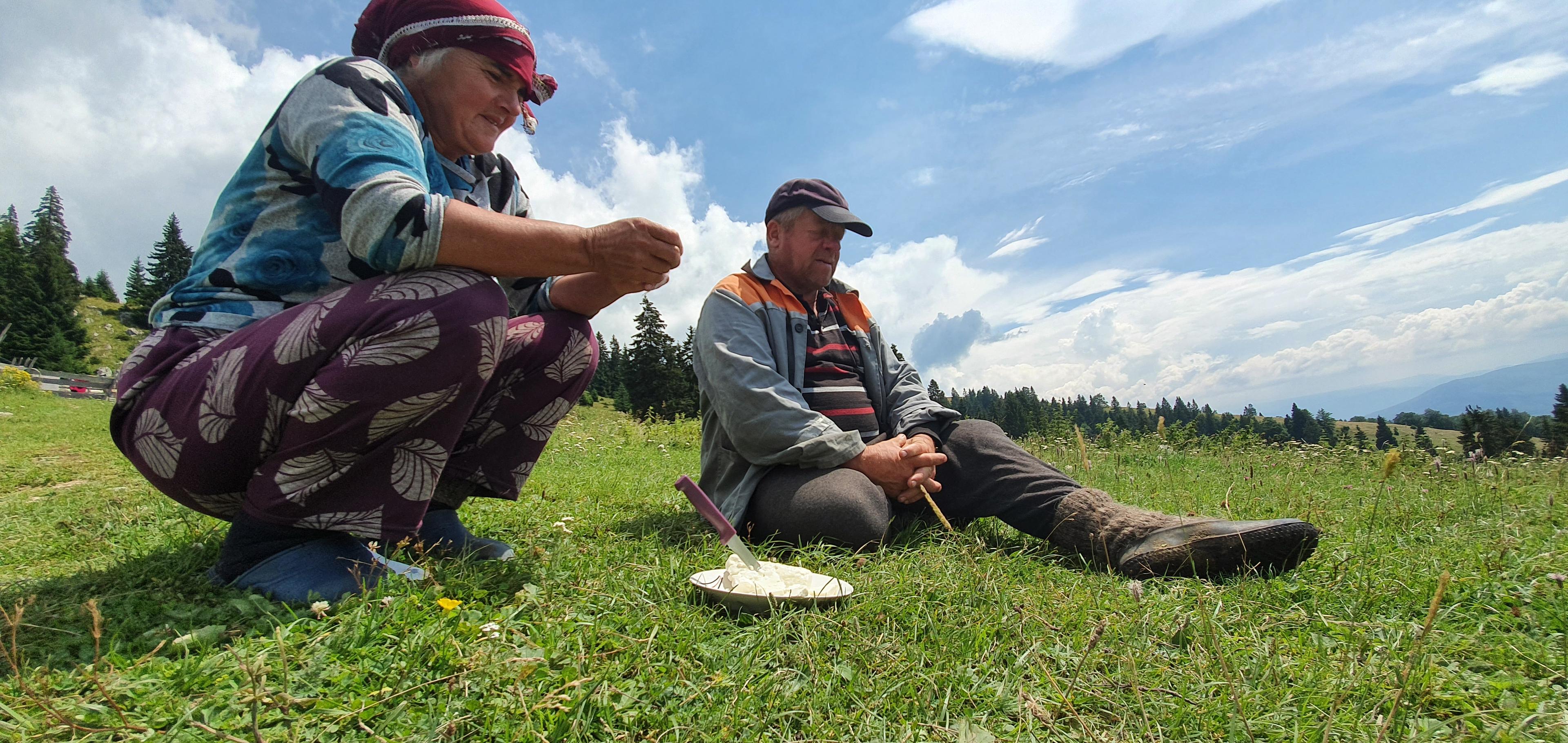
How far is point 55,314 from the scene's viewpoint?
5272cm

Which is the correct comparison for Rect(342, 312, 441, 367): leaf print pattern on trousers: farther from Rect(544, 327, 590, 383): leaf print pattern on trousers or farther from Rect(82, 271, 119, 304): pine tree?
Rect(82, 271, 119, 304): pine tree

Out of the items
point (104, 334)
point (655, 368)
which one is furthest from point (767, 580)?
point (104, 334)

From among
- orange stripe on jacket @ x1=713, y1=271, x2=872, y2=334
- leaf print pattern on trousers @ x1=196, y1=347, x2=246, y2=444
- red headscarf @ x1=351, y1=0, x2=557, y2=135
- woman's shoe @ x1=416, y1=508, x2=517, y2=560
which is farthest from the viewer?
orange stripe on jacket @ x1=713, y1=271, x2=872, y2=334

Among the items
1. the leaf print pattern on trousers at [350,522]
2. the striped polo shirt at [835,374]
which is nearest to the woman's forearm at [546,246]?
the leaf print pattern on trousers at [350,522]

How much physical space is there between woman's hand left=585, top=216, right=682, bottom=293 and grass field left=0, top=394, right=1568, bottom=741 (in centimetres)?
105

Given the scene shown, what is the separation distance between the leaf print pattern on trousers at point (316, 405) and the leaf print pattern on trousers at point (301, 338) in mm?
88

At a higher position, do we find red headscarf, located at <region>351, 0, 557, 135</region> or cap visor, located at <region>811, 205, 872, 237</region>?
red headscarf, located at <region>351, 0, 557, 135</region>

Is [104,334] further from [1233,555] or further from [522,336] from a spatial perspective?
[1233,555]

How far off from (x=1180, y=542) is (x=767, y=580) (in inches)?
67.5

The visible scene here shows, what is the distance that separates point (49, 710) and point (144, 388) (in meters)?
1.14

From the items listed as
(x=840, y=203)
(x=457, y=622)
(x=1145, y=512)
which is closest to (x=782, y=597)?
(x=457, y=622)

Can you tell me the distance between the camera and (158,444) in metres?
2.02

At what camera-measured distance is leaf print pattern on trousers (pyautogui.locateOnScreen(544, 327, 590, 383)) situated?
2.78m

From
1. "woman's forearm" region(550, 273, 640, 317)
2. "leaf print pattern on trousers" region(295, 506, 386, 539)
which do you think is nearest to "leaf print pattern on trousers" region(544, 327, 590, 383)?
"woman's forearm" region(550, 273, 640, 317)
